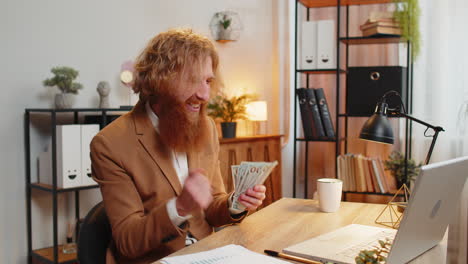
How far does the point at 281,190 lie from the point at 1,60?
2.49 metres

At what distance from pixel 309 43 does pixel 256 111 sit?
2.33 ft

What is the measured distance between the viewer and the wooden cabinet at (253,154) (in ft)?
12.0

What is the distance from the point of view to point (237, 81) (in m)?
4.41

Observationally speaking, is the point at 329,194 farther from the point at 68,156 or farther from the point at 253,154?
the point at 253,154

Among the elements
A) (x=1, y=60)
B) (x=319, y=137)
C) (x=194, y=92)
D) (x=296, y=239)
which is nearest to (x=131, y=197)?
(x=194, y=92)

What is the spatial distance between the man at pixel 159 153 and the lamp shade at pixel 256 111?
2.26 metres

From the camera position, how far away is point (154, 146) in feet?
5.73

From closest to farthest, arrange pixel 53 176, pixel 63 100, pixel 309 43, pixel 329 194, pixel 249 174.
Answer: pixel 249 174, pixel 329 194, pixel 53 176, pixel 63 100, pixel 309 43

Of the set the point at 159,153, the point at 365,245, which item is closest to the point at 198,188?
the point at 159,153

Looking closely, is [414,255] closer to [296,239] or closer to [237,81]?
[296,239]

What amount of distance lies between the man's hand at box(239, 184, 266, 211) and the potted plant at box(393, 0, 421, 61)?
2.60 m

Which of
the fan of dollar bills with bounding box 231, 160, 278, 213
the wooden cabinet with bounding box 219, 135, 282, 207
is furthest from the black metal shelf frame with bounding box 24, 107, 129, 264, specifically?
the fan of dollar bills with bounding box 231, 160, 278, 213

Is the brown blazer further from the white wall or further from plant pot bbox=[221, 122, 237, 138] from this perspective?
plant pot bbox=[221, 122, 237, 138]

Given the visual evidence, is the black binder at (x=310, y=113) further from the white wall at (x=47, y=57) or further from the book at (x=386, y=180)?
the white wall at (x=47, y=57)
